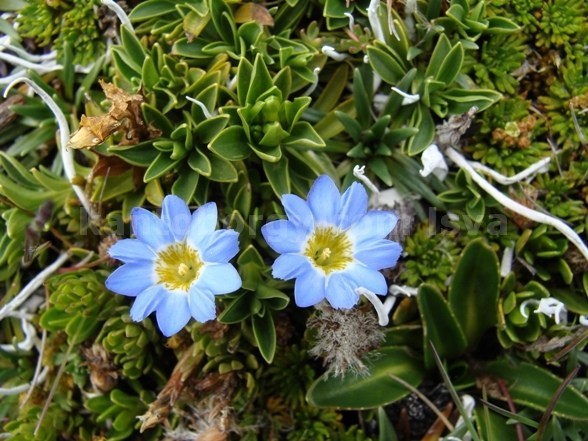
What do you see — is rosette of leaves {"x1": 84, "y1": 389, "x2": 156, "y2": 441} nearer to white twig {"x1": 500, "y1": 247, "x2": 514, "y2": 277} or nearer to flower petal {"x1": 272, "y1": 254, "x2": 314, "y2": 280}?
flower petal {"x1": 272, "y1": 254, "x2": 314, "y2": 280}

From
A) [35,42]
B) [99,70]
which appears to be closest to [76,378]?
[99,70]

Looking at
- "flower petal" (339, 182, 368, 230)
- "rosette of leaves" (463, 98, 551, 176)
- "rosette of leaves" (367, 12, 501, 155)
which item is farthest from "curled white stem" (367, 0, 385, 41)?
"flower petal" (339, 182, 368, 230)

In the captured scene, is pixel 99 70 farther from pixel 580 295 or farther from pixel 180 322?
pixel 580 295

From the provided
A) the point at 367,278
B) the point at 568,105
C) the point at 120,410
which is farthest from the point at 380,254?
the point at 120,410

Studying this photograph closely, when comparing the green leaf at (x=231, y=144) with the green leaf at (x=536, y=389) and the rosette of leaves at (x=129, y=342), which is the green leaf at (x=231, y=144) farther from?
the green leaf at (x=536, y=389)

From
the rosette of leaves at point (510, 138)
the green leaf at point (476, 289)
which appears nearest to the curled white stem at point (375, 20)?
the rosette of leaves at point (510, 138)
